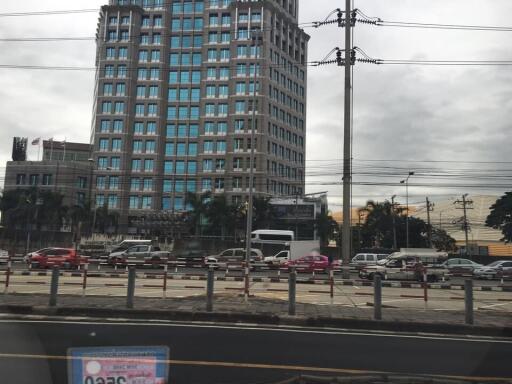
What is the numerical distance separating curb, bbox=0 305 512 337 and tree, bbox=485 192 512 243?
5251cm

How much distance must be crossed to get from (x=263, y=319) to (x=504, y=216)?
55.0 meters

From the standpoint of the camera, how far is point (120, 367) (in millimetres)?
3457

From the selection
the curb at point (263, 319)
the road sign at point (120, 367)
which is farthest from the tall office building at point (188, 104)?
the road sign at point (120, 367)

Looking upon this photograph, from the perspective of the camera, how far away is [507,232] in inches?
2292

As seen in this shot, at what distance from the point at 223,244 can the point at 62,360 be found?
4983cm

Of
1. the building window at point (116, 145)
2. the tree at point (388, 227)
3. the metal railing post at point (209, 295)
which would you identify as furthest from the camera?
the building window at point (116, 145)

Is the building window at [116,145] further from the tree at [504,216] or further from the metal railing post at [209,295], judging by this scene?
the metal railing post at [209,295]

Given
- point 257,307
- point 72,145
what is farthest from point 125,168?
point 257,307

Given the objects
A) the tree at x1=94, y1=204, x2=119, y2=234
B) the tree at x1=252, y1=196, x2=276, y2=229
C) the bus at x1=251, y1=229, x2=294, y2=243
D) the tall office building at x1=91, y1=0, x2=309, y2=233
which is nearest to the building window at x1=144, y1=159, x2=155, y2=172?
the tall office building at x1=91, y1=0, x2=309, y2=233

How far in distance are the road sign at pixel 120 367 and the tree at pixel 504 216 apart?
2409 inches

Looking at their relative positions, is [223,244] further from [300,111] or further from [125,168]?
[300,111]

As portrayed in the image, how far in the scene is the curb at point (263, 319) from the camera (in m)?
10.7

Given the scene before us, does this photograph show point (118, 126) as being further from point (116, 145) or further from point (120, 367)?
point (120, 367)

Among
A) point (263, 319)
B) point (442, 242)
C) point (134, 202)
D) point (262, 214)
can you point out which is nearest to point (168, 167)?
point (134, 202)
